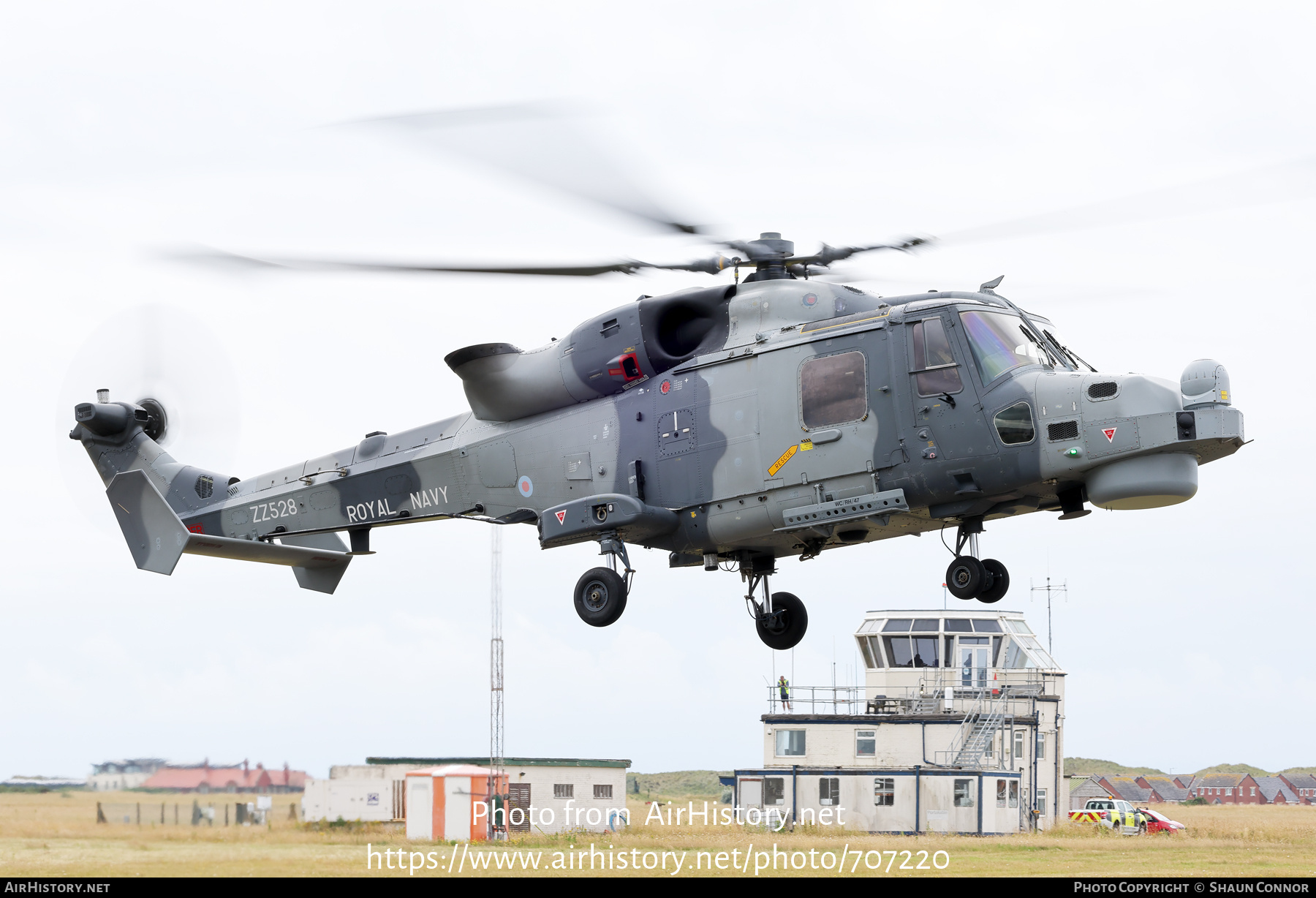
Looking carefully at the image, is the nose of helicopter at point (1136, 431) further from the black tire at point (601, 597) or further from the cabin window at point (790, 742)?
the cabin window at point (790, 742)

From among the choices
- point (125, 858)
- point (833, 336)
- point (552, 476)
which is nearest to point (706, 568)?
point (552, 476)

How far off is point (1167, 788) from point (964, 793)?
154 feet

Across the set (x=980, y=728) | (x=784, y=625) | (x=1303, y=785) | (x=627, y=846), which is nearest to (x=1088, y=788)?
(x=1303, y=785)

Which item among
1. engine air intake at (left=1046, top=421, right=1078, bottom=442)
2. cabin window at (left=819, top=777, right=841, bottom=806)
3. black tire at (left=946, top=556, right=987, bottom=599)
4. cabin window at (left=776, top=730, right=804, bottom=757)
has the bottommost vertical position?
cabin window at (left=819, top=777, right=841, bottom=806)

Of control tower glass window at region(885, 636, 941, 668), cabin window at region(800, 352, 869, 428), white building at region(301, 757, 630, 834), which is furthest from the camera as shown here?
control tower glass window at region(885, 636, 941, 668)

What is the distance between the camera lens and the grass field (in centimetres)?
1283

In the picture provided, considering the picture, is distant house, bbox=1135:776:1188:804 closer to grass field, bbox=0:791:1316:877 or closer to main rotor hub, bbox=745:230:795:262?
grass field, bbox=0:791:1316:877

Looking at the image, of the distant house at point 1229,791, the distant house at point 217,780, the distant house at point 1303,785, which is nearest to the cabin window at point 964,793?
the distant house at point 217,780

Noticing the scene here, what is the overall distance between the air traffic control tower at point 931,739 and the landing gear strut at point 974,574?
95.4 feet

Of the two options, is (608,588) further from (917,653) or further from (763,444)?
(917,653)

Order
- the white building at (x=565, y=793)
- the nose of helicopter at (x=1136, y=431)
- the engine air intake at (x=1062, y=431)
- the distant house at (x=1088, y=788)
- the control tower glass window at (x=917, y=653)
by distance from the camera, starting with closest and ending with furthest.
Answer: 1. the nose of helicopter at (x=1136, y=431)
2. the engine air intake at (x=1062, y=431)
3. the white building at (x=565, y=793)
4. the control tower glass window at (x=917, y=653)
5. the distant house at (x=1088, y=788)

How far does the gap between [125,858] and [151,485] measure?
8802 mm

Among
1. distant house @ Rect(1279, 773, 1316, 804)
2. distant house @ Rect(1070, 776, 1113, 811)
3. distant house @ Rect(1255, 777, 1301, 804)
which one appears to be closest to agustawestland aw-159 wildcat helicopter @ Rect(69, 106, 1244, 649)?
distant house @ Rect(1070, 776, 1113, 811)

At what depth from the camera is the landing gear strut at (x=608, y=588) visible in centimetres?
1675
